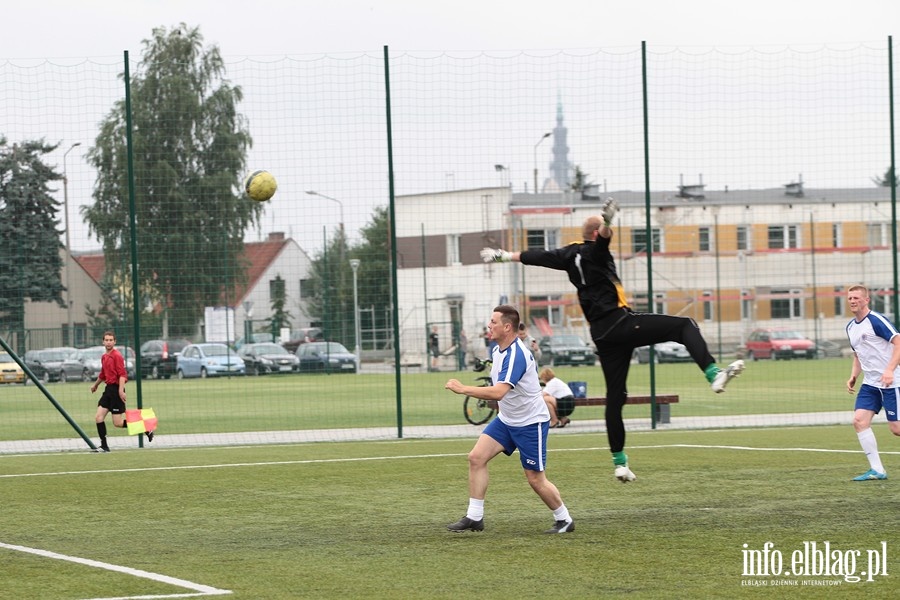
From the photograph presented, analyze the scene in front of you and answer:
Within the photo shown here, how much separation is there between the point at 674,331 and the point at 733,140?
11.5 meters

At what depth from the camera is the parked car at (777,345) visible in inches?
1619

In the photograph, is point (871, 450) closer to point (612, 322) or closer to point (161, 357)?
point (612, 322)

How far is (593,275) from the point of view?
34.2 ft

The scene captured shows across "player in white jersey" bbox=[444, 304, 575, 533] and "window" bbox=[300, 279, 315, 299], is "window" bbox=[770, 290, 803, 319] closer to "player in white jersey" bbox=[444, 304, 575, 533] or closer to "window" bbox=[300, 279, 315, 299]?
"window" bbox=[300, 279, 315, 299]

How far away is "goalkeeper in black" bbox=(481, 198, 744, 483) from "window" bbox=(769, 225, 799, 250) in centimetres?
3293

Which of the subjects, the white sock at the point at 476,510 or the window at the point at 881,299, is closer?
the white sock at the point at 476,510

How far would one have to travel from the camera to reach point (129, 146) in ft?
63.8

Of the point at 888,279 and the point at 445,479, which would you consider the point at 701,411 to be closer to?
the point at 888,279

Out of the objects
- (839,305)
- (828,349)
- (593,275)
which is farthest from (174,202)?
(828,349)

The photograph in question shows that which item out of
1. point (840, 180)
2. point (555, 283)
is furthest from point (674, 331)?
point (555, 283)

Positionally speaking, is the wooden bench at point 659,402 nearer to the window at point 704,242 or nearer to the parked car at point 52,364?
the parked car at point 52,364

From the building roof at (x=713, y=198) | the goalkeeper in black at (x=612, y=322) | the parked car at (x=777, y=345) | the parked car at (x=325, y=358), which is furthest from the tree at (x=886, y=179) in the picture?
the parked car at (x=777, y=345)

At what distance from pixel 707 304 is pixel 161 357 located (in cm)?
2762

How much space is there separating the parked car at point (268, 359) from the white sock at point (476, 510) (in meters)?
12.9
